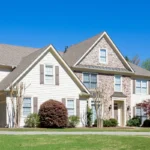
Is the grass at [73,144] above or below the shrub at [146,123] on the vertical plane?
above

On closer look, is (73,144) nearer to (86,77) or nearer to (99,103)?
(99,103)

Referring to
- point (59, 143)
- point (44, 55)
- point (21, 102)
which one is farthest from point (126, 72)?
point (59, 143)

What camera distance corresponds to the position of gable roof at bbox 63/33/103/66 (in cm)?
3190

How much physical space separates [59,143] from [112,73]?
20.1 meters

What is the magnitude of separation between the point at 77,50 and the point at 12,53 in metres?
6.73

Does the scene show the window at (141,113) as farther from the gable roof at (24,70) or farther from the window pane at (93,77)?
the gable roof at (24,70)

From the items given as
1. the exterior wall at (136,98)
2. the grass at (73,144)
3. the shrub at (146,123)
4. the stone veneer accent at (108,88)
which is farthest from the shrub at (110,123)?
the grass at (73,144)

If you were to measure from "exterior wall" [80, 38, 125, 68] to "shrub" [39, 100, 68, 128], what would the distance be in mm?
6681

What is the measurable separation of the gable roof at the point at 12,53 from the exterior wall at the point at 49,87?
2.92 meters

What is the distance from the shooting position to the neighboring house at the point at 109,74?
31812 millimetres

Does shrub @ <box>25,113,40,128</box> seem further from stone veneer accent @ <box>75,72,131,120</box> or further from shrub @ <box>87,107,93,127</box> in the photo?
stone veneer accent @ <box>75,72,131,120</box>

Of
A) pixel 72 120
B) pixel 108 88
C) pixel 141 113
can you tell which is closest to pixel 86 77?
pixel 108 88

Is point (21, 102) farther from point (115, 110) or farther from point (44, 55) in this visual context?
point (115, 110)

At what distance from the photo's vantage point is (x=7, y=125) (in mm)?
26125
